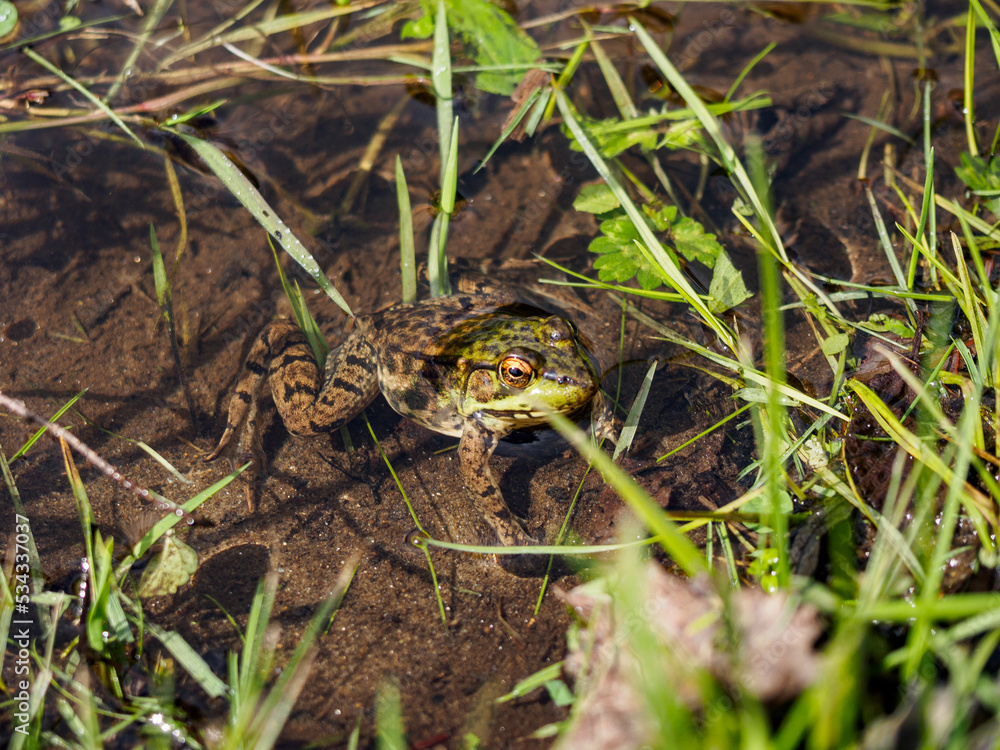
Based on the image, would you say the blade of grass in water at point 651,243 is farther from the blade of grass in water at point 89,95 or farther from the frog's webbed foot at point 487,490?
the blade of grass in water at point 89,95

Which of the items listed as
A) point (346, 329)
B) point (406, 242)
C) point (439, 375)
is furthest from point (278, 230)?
point (439, 375)

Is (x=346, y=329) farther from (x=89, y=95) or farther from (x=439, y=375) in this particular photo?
(x=89, y=95)

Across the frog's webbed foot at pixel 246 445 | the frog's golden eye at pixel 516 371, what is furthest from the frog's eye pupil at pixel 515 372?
the frog's webbed foot at pixel 246 445

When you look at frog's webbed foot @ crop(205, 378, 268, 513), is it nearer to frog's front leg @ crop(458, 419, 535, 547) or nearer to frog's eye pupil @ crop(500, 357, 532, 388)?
frog's front leg @ crop(458, 419, 535, 547)

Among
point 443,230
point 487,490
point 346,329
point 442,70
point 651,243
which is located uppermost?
point 442,70

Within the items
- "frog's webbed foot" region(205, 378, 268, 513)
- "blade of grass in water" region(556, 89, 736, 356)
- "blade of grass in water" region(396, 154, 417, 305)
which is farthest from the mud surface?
"blade of grass in water" region(396, 154, 417, 305)

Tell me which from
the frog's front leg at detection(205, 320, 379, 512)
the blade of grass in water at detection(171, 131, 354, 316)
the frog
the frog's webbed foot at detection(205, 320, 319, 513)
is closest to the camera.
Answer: the frog
